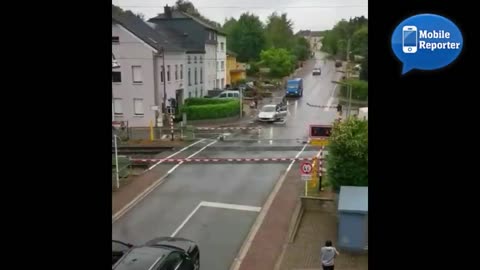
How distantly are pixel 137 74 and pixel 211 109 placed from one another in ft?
12.9

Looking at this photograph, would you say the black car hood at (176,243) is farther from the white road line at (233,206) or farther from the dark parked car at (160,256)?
the white road line at (233,206)

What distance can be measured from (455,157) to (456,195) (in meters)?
0.15

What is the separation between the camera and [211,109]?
2281 cm

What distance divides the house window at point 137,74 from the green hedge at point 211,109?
2.84m

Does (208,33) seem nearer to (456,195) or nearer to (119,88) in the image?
(119,88)

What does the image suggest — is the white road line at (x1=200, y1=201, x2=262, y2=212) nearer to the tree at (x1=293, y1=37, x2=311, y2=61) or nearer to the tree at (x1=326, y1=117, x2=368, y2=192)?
the tree at (x1=326, y1=117, x2=368, y2=192)

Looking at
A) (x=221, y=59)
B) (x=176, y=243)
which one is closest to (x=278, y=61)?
(x=221, y=59)

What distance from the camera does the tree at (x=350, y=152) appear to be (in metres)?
9.01

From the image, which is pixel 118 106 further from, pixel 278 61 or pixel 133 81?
pixel 278 61

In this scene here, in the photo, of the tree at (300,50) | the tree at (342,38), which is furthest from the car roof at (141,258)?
the tree at (300,50)

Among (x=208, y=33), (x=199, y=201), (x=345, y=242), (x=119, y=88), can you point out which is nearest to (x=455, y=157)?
(x=345, y=242)

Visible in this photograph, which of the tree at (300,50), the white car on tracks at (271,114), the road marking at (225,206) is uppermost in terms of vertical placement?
the tree at (300,50)
